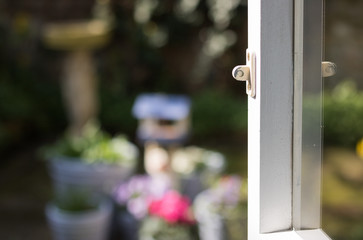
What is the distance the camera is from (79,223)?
13.5 ft

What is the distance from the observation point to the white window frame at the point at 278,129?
0.93 m

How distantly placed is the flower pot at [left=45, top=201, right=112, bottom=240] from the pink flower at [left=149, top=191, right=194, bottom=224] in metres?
0.48

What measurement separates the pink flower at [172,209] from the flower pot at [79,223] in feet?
1.58

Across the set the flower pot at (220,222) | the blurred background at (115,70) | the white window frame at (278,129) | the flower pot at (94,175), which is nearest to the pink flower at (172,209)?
the flower pot at (220,222)

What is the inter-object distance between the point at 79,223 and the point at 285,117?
335cm

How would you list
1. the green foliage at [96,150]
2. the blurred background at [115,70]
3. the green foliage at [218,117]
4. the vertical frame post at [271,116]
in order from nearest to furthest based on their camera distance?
the vertical frame post at [271,116]
the green foliage at [96,150]
the blurred background at [115,70]
the green foliage at [218,117]

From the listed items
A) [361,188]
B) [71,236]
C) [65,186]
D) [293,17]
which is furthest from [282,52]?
[65,186]

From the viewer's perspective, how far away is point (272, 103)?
938 millimetres

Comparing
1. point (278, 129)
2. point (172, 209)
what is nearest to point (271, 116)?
point (278, 129)

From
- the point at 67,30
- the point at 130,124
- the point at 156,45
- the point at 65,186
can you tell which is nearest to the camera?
the point at 65,186

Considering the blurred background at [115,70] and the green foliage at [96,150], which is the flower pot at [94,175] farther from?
the blurred background at [115,70]

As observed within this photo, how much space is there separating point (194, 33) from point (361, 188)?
4.31 m

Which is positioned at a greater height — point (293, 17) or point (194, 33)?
point (293, 17)

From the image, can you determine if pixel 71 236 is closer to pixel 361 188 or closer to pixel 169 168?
pixel 169 168
